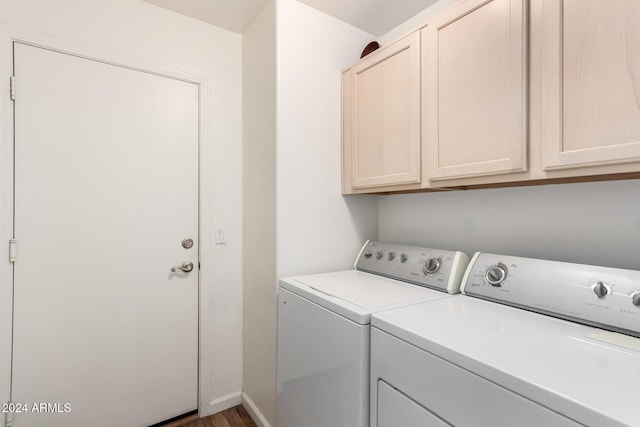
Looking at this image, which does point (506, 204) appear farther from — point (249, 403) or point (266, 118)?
point (249, 403)

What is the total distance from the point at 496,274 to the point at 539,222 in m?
0.32

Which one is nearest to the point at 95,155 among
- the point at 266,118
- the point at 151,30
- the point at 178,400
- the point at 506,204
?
the point at 151,30

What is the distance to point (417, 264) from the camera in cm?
142

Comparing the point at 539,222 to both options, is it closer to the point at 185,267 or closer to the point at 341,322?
the point at 341,322

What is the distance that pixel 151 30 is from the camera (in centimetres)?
170

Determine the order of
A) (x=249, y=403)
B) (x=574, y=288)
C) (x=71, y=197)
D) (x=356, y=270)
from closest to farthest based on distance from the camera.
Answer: (x=574, y=288), (x=71, y=197), (x=356, y=270), (x=249, y=403)

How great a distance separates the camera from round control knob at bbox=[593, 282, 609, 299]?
2.89 feet

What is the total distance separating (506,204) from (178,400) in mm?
2123


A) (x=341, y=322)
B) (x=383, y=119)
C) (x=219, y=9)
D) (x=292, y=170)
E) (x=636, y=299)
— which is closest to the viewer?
(x=636, y=299)

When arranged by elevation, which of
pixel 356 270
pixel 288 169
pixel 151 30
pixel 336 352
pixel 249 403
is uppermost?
pixel 151 30

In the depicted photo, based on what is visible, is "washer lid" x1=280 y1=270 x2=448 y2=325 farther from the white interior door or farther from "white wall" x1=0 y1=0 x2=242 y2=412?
the white interior door

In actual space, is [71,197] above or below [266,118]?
below

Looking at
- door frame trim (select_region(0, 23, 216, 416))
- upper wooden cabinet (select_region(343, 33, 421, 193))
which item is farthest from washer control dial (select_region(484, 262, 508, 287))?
door frame trim (select_region(0, 23, 216, 416))

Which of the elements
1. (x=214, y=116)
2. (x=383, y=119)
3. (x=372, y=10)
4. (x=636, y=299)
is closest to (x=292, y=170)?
(x=383, y=119)
